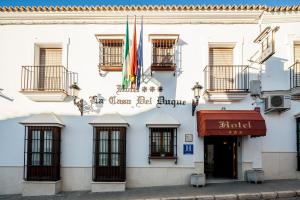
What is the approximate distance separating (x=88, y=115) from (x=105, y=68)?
6.67 feet

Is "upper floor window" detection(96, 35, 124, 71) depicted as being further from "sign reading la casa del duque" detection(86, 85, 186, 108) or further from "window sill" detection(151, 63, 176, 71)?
"window sill" detection(151, 63, 176, 71)

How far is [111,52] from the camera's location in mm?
13570

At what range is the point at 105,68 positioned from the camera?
13219mm

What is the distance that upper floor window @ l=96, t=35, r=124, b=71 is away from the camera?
13.2 m

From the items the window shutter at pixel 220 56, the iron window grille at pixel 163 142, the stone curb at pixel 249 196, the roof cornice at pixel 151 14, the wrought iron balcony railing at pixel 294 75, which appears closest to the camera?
the stone curb at pixel 249 196

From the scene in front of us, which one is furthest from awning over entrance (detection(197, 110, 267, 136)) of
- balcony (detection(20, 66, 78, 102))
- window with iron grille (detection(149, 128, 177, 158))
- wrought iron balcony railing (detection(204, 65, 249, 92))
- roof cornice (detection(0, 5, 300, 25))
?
balcony (detection(20, 66, 78, 102))

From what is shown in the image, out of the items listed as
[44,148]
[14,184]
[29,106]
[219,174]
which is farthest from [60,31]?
[219,174]

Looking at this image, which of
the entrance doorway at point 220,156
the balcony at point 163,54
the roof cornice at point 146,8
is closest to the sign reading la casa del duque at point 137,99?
the balcony at point 163,54

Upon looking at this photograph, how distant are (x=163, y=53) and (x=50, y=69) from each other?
4804 millimetres

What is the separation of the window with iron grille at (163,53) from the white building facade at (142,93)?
0.04 m

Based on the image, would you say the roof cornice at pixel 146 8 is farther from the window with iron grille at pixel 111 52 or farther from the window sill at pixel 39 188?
the window sill at pixel 39 188

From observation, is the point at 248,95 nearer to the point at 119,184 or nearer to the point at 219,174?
the point at 219,174

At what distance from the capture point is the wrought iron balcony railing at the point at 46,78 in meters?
13.4

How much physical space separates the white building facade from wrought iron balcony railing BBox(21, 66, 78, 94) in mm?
42
